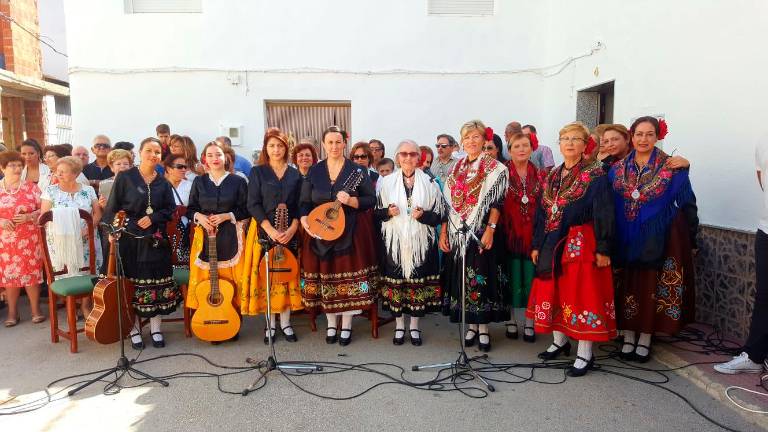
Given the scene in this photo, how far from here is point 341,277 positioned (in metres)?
4.67

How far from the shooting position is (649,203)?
4.06 m

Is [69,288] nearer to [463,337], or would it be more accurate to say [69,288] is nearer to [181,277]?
[181,277]

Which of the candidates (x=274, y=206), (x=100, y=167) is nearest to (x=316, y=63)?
(x=100, y=167)

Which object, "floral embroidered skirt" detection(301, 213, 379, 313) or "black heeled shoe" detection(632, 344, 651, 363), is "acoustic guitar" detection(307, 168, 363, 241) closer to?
"floral embroidered skirt" detection(301, 213, 379, 313)

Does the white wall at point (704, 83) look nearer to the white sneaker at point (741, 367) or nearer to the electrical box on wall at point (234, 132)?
the white sneaker at point (741, 367)

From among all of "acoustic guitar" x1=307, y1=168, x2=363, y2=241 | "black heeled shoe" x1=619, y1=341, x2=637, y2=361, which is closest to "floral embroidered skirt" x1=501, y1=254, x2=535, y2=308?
"black heeled shoe" x1=619, y1=341, x2=637, y2=361

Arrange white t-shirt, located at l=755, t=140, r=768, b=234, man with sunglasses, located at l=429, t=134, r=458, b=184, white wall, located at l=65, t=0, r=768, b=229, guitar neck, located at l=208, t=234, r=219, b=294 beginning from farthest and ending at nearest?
white wall, located at l=65, t=0, r=768, b=229
man with sunglasses, located at l=429, t=134, r=458, b=184
guitar neck, located at l=208, t=234, r=219, b=294
white t-shirt, located at l=755, t=140, r=768, b=234

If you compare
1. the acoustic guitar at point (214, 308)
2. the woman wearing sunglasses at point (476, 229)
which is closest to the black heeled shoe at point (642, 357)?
the woman wearing sunglasses at point (476, 229)

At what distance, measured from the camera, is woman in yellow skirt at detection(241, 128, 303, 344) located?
183 inches

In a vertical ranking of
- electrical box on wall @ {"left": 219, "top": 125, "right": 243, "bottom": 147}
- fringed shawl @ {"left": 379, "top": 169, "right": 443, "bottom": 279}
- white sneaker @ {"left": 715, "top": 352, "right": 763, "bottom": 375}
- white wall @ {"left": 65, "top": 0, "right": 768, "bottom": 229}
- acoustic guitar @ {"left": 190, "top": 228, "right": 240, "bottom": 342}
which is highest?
white wall @ {"left": 65, "top": 0, "right": 768, "bottom": 229}

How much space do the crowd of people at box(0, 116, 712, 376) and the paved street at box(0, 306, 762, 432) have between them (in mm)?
365

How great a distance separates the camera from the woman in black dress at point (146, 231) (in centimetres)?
459

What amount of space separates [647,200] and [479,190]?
127 centimetres

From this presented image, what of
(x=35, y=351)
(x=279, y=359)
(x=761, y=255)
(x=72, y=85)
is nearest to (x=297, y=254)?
(x=279, y=359)
